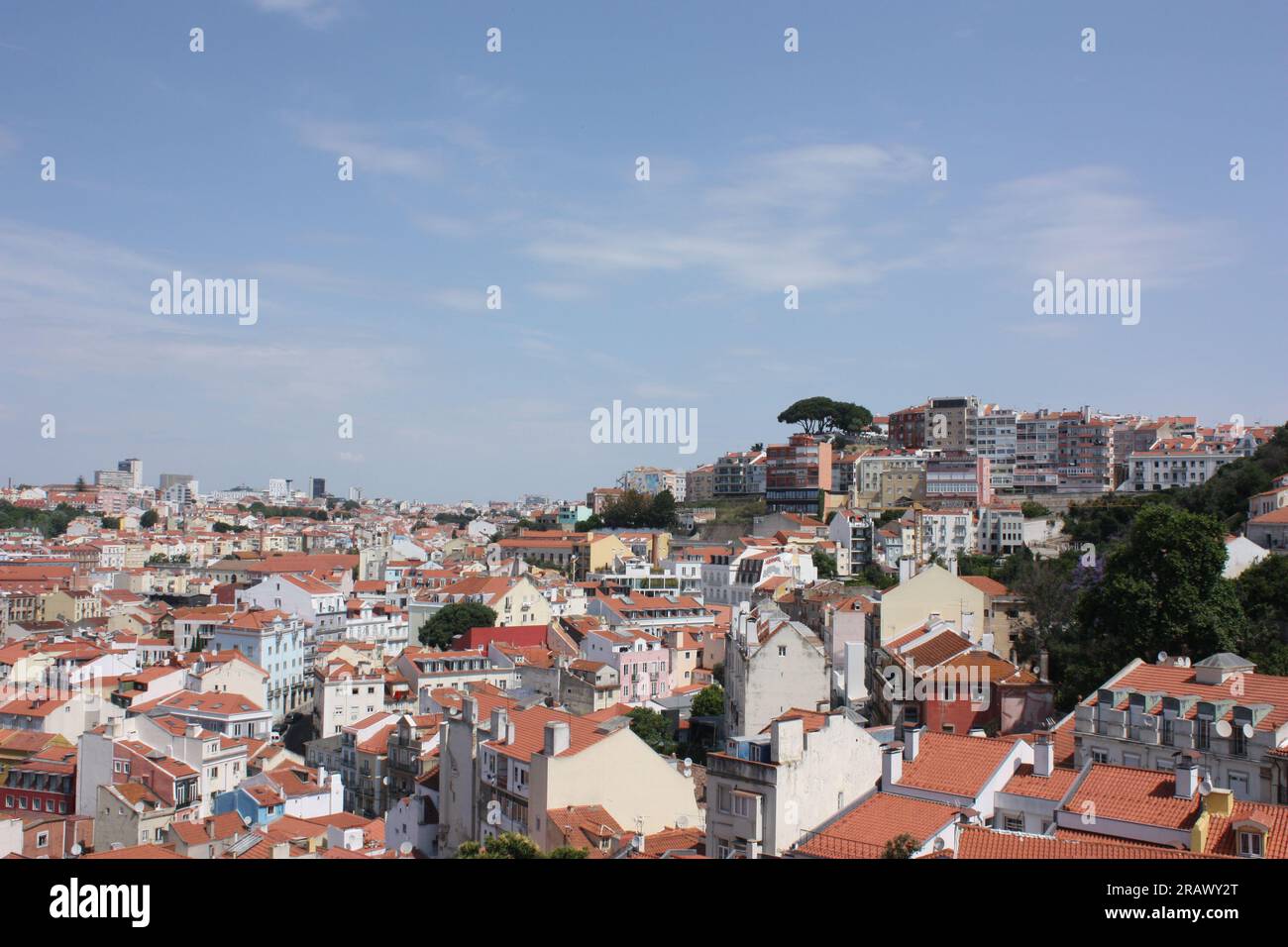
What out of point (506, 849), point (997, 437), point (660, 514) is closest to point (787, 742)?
point (506, 849)

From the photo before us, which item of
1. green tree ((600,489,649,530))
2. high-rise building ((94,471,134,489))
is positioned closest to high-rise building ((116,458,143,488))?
high-rise building ((94,471,134,489))

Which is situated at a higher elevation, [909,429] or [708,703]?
[909,429]

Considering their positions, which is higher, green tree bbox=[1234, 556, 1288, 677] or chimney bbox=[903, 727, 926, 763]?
green tree bbox=[1234, 556, 1288, 677]

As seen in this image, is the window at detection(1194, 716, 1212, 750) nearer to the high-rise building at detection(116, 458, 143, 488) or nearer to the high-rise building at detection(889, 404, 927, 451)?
the high-rise building at detection(889, 404, 927, 451)

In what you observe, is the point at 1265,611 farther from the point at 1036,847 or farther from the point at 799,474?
the point at 799,474
